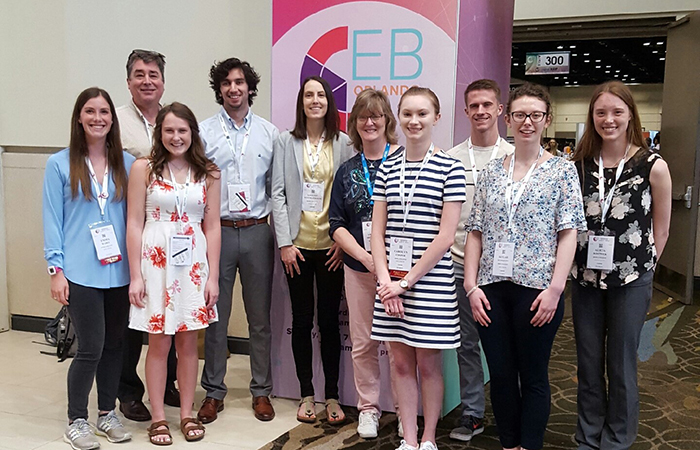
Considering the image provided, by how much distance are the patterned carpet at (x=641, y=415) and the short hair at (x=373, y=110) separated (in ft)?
4.86

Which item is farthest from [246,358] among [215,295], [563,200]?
[563,200]

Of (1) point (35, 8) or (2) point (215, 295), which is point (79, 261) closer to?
(2) point (215, 295)

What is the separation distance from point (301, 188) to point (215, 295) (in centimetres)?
71

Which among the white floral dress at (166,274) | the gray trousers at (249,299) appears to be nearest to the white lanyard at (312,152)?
the gray trousers at (249,299)

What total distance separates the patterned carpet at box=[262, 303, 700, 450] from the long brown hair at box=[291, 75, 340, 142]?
1.53 metres

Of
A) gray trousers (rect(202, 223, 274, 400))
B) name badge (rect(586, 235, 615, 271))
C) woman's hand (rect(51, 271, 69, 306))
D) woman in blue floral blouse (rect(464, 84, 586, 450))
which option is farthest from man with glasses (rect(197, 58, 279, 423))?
name badge (rect(586, 235, 615, 271))

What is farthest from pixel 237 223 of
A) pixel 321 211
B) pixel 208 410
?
pixel 208 410

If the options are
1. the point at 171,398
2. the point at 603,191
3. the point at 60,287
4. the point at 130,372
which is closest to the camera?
the point at 603,191

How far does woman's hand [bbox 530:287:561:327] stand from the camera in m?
2.44

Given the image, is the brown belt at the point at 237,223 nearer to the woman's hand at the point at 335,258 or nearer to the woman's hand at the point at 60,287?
the woman's hand at the point at 335,258

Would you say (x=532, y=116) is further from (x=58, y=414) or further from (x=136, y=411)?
(x=58, y=414)

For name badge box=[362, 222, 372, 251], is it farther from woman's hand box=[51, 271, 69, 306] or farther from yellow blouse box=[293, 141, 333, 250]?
woman's hand box=[51, 271, 69, 306]

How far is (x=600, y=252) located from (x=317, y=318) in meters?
1.53

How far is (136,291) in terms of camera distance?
2.97m
